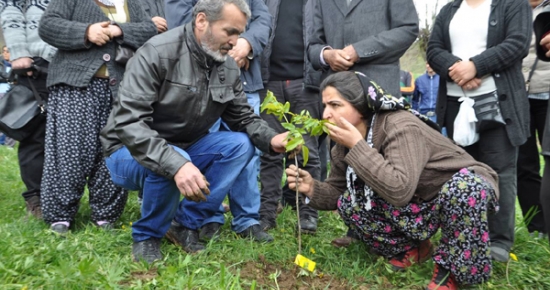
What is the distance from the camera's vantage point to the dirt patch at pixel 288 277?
8.72 feet

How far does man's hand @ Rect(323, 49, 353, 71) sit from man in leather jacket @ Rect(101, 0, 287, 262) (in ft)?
2.39

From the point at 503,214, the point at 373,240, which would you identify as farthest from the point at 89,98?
the point at 503,214

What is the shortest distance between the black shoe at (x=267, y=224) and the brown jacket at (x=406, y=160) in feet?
4.03

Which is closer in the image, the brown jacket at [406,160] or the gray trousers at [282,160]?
the brown jacket at [406,160]

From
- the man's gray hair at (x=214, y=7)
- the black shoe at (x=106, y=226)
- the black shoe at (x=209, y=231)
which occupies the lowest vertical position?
the black shoe at (x=209, y=231)

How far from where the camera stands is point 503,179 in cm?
331

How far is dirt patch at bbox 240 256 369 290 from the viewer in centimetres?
266

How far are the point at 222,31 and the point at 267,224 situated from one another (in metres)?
1.51

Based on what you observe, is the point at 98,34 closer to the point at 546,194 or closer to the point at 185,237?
the point at 185,237

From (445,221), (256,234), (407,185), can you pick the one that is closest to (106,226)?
(256,234)

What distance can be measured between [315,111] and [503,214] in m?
1.63

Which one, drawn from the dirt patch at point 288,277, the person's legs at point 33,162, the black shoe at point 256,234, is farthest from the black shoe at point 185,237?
the person's legs at point 33,162

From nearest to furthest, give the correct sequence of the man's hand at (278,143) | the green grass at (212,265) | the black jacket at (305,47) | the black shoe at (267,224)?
the green grass at (212,265), the man's hand at (278,143), the black shoe at (267,224), the black jacket at (305,47)

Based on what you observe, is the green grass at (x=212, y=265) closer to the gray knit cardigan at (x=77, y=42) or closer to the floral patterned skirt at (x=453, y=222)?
the floral patterned skirt at (x=453, y=222)
